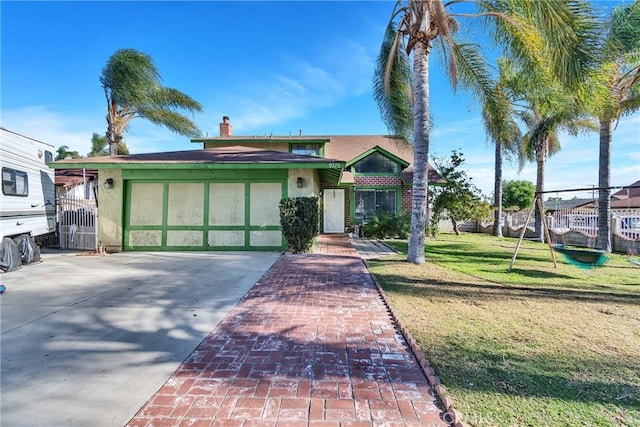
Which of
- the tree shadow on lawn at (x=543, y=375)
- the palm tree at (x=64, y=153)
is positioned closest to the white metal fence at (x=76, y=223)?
the tree shadow on lawn at (x=543, y=375)

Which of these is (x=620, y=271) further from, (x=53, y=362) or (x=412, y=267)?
(x=53, y=362)

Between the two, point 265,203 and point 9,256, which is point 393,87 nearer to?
point 265,203

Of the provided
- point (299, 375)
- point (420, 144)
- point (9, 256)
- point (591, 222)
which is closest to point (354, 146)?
point (420, 144)

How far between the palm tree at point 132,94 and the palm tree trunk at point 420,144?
46.3ft

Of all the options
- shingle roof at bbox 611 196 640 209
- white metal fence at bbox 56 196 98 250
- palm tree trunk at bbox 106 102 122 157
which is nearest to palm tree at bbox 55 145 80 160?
palm tree trunk at bbox 106 102 122 157

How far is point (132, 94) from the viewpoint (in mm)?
15664

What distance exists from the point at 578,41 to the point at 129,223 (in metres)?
13.3

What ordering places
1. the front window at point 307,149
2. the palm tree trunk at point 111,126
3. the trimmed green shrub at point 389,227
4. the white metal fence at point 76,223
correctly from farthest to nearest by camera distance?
the front window at point 307,149 < the palm tree trunk at point 111,126 < the trimmed green shrub at point 389,227 < the white metal fence at point 76,223

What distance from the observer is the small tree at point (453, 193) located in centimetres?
1764

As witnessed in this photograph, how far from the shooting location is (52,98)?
623 inches

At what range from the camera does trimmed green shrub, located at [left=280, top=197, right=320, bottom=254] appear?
32.2 ft

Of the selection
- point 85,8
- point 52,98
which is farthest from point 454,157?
point 52,98

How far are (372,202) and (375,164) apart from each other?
2215 mm

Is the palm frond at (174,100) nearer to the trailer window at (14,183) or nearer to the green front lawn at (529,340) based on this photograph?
the trailer window at (14,183)
